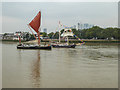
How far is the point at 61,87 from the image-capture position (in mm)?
14367

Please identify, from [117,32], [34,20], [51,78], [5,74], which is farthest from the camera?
[117,32]

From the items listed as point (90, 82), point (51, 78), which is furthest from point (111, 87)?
point (51, 78)

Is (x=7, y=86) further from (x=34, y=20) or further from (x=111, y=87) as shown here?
(x=34, y=20)

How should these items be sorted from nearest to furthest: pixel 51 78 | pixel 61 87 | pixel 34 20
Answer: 1. pixel 61 87
2. pixel 51 78
3. pixel 34 20

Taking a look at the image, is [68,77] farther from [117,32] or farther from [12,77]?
[117,32]

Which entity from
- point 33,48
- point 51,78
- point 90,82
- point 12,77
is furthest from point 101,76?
point 33,48

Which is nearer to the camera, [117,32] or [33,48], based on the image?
[33,48]

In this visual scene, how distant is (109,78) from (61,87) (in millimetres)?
5538

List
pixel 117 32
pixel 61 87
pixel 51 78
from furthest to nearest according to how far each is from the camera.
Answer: pixel 117 32, pixel 51 78, pixel 61 87

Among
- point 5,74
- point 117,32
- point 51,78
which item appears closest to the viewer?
point 51,78

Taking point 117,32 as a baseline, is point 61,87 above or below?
below

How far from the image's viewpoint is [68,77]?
1758 centimetres

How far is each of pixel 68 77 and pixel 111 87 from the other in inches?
174

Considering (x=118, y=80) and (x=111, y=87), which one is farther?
(x=118, y=80)
